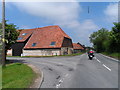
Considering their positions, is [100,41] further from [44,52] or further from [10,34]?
[10,34]

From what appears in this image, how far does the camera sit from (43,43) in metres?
29.4

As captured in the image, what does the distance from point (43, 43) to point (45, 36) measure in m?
3.05

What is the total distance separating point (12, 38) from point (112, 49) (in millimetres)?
24182

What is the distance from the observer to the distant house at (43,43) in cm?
2754

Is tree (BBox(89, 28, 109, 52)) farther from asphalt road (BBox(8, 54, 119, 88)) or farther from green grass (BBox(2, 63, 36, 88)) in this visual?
green grass (BBox(2, 63, 36, 88))

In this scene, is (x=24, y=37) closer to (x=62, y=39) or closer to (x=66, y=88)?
(x=62, y=39)

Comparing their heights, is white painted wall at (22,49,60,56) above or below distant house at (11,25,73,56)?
below

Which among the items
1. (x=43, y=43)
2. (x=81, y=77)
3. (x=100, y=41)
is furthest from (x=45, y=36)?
(x=81, y=77)

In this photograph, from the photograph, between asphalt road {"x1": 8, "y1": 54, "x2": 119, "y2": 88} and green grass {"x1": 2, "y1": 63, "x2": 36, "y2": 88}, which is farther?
asphalt road {"x1": 8, "y1": 54, "x2": 119, "y2": 88}

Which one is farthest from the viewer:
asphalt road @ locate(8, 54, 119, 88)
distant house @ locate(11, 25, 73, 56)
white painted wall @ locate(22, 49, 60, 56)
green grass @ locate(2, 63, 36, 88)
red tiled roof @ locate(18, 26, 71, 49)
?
red tiled roof @ locate(18, 26, 71, 49)

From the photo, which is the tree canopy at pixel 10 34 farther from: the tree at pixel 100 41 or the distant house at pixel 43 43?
the tree at pixel 100 41

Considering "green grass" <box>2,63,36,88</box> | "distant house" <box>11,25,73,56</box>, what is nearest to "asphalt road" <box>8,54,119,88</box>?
"green grass" <box>2,63,36,88</box>

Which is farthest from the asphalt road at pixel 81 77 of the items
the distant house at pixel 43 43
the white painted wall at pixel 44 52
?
the distant house at pixel 43 43

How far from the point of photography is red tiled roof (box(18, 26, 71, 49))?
2855 centimetres
